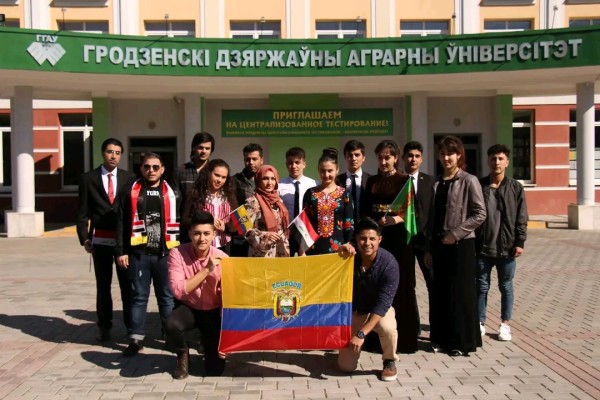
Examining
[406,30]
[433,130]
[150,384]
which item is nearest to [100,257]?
[150,384]

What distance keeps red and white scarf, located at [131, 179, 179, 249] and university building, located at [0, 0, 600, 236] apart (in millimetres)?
9755

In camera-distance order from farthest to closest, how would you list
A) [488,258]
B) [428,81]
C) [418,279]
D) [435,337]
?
[428,81]
[418,279]
[488,258]
[435,337]

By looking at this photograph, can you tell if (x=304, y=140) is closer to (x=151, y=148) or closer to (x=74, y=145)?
(x=151, y=148)

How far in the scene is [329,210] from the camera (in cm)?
554

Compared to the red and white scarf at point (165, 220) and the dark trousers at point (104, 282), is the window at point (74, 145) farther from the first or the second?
the red and white scarf at point (165, 220)

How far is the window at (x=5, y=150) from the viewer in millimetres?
20391

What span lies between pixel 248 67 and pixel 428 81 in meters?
4.59

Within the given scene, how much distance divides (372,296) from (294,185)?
1.36 metres

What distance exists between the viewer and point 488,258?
6.19m

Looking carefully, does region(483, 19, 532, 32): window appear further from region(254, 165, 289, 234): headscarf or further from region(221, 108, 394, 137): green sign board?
region(254, 165, 289, 234): headscarf

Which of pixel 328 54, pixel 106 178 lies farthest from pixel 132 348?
pixel 328 54

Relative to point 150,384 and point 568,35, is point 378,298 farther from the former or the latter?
point 568,35

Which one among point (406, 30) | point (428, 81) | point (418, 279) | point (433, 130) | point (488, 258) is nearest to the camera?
point (488, 258)

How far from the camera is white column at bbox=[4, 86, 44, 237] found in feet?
51.5
